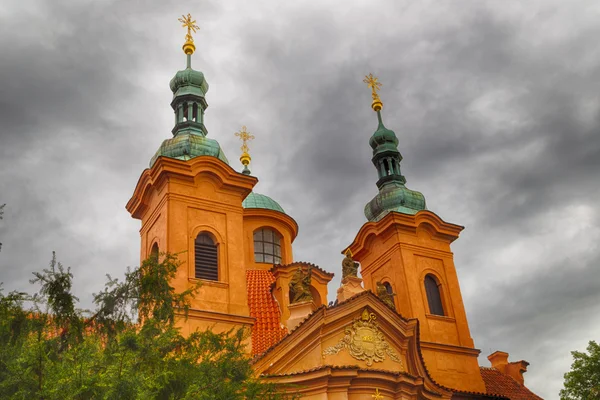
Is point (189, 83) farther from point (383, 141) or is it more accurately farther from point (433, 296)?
point (433, 296)

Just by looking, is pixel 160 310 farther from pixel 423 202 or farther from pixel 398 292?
pixel 423 202

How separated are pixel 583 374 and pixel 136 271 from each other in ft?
58.9

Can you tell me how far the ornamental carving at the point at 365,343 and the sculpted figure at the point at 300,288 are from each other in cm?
175

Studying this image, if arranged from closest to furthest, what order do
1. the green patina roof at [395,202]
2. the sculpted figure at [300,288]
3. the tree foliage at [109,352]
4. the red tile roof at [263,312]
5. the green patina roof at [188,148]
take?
the tree foliage at [109,352] < the sculpted figure at [300,288] < the red tile roof at [263,312] < the green patina roof at [188,148] < the green patina roof at [395,202]

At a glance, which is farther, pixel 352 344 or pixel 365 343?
pixel 365 343

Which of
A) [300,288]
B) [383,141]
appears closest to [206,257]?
[300,288]

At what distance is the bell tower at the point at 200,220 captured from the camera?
65.6 ft

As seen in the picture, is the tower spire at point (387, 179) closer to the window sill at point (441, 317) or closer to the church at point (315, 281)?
the church at point (315, 281)

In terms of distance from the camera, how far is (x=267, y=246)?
88.4ft

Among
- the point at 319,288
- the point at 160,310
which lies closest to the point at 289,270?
the point at 319,288

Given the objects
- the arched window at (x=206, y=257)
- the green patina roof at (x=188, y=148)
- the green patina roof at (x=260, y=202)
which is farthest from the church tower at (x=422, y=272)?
the green patina roof at (x=188, y=148)

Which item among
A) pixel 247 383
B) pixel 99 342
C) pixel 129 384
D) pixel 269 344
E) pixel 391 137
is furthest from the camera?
pixel 391 137

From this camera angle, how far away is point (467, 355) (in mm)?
23844

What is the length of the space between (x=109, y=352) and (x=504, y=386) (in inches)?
767
